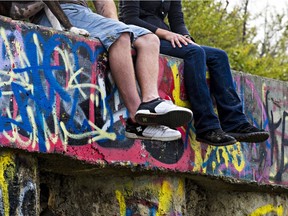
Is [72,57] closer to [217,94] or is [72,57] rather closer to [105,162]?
[105,162]

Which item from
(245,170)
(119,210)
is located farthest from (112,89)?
(245,170)

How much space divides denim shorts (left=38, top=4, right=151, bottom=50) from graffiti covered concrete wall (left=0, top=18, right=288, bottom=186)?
0.10 meters

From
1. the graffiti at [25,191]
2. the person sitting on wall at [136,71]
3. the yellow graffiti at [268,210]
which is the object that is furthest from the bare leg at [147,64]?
the yellow graffiti at [268,210]

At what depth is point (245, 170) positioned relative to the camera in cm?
681

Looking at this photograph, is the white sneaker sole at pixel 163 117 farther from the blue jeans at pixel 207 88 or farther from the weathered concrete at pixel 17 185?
the weathered concrete at pixel 17 185

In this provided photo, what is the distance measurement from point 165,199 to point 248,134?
0.85 meters

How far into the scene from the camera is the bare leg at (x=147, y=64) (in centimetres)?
534

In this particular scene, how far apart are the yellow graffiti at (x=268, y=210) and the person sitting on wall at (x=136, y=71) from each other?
231cm

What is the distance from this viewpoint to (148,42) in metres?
5.50

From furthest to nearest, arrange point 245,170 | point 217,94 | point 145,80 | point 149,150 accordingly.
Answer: point 245,170 < point 217,94 < point 149,150 < point 145,80

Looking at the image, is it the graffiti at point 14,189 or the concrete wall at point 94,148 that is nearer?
the graffiti at point 14,189

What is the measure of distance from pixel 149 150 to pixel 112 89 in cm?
57

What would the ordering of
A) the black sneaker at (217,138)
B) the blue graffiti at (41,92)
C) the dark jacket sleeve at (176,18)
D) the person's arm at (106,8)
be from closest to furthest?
the blue graffiti at (41,92)
the black sneaker at (217,138)
the person's arm at (106,8)
the dark jacket sleeve at (176,18)

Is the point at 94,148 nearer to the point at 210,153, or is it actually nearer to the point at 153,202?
the point at 153,202
